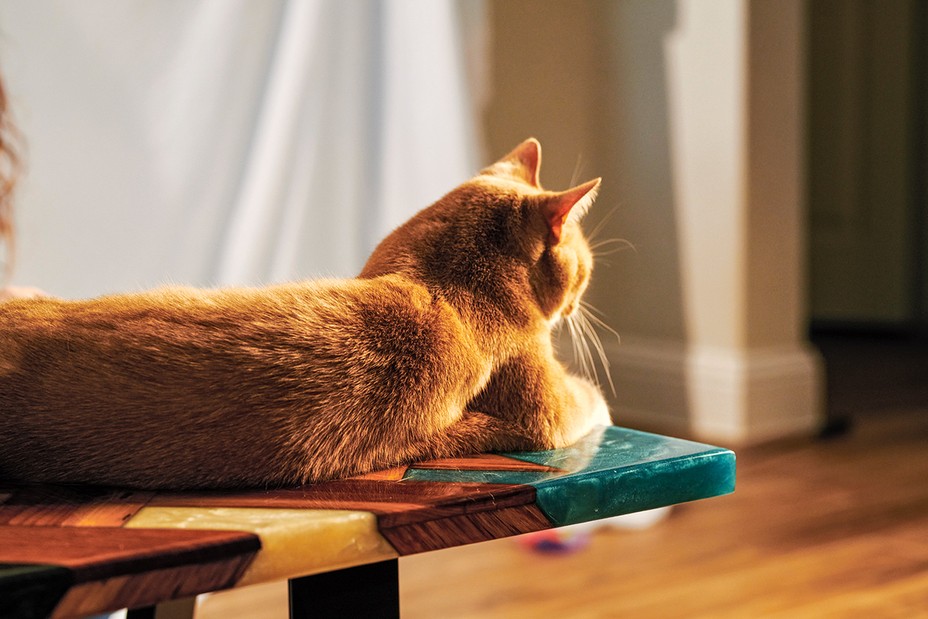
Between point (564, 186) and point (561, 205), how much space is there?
1.85 meters

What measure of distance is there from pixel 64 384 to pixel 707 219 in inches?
80.8

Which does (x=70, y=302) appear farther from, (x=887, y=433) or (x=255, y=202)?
(x=887, y=433)

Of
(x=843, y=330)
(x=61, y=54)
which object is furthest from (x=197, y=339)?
(x=843, y=330)

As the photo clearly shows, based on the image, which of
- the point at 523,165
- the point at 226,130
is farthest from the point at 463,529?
the point at 226,130

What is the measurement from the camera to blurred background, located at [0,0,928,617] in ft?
5.40

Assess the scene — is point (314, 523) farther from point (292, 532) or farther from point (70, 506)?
point (70, 506)

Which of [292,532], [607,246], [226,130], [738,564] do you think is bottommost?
[738,564]

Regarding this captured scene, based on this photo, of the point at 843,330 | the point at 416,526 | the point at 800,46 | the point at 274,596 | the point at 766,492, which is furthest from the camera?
the point at 843,330

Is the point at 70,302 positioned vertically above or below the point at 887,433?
above

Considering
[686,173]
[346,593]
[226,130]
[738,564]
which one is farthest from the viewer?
[686,173]

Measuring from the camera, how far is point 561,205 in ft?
2.01

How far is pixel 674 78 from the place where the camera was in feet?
Result: 8.00

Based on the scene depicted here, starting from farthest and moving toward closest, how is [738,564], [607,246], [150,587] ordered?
[607,246], [738,564], [150,587]

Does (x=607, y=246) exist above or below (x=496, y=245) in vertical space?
below
